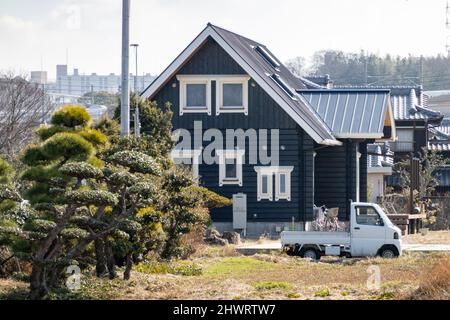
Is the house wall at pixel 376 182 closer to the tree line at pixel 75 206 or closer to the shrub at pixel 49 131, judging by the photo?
the tree line at pixel 75 206

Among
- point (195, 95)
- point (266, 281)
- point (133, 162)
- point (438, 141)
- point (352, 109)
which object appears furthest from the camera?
point (438, 141)

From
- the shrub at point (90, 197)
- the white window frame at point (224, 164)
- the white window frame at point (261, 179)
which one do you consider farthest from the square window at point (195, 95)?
the shrub at point (90, 197)

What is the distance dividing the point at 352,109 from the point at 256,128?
464cm

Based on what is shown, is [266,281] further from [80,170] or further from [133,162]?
[80,170]

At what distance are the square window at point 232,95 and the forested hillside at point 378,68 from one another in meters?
65.0

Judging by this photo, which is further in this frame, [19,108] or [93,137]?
[19,108]

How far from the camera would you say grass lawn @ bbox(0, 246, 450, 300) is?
16531 mm

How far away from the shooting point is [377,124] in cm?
3875

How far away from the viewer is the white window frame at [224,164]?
37.1 metres

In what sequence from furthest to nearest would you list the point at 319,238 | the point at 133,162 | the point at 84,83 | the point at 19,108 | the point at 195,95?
the point at 84,83, the point at 19,108, the point at 195,95, the point at 319,238, the point at 133,162

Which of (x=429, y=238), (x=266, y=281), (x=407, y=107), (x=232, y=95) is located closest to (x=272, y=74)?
(x=232, y=95)

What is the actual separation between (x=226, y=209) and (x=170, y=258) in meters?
14.4

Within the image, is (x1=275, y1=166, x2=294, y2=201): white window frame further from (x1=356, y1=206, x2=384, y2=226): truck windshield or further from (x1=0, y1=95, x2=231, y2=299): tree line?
(x1=0, y1=95, x2=231, y2=299): tree line

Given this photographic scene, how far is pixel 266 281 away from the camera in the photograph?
1970cm
